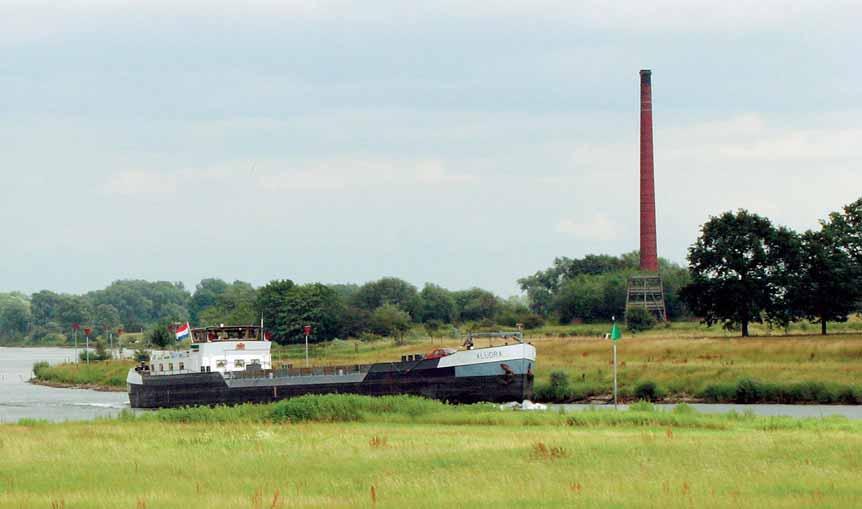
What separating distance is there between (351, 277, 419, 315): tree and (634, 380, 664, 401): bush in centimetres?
10891

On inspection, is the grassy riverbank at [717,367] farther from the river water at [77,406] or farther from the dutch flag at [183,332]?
the dutch flag at [183,332]

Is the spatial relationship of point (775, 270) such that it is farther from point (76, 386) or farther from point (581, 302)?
point (76, 386)

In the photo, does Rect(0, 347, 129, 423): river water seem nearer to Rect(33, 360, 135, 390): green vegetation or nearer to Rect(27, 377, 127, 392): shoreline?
Rect(27, 377, 127, 392): shoreline

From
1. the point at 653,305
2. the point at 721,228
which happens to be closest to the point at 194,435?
the point at 721,228

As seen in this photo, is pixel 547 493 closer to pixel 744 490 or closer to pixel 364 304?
pixel 744 490

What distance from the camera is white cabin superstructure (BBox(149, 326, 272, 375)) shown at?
73.4 metres

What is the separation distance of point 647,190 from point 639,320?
12.9 m

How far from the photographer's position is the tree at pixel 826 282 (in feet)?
294

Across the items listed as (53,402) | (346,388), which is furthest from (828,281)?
(53,402)

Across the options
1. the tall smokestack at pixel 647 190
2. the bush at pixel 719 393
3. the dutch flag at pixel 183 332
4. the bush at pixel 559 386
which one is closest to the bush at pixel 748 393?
the bush at pixel 719 393

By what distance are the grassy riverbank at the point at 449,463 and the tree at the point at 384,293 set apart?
13605 centimetres

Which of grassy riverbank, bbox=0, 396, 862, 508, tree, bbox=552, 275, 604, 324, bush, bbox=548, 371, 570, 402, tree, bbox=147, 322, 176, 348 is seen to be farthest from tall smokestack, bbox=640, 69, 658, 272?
grassy riverbank, bbox=0, 396, 862, 508

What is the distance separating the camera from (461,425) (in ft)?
143

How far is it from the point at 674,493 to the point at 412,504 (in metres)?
5.10
